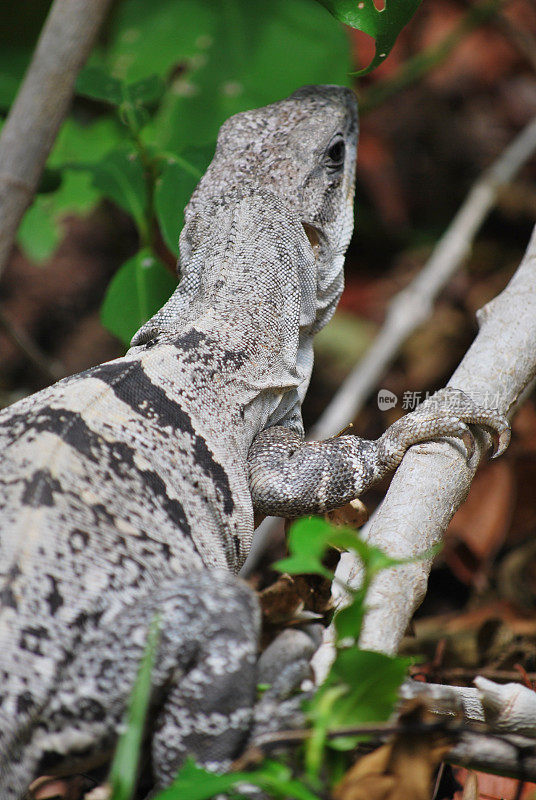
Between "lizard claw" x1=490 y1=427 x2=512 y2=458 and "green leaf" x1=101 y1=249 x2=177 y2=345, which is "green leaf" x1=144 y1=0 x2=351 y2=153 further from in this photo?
"lizard claw" x1=490 y1=427 x2=512 y2=458

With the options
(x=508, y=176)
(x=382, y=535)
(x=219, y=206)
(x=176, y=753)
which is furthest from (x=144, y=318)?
(x=508, y=176)

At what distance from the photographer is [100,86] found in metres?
4.73

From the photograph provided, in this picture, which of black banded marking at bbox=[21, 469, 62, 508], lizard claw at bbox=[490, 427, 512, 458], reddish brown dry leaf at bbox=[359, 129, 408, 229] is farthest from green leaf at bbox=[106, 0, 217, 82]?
black banded marking at bbox=[21, 469, 62, 508]

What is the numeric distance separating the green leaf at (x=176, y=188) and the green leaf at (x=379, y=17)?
1189 millimetres

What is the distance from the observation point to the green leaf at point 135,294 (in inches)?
177

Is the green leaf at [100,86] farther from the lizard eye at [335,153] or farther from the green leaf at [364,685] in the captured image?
the green leaf at [364,685]

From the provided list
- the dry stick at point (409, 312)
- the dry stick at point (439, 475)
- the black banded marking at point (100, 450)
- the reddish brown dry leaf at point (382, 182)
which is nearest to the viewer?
the dry stick at point (439, 475)

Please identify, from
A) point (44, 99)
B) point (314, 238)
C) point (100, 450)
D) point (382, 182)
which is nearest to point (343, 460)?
point (100, 450)

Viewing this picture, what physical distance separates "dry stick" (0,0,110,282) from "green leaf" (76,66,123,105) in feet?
0.76

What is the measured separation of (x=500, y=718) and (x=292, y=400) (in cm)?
205

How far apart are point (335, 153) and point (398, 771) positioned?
3.66 metres

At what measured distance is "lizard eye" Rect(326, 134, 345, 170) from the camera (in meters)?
4.71

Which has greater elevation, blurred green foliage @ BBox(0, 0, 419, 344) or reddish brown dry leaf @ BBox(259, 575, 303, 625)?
blurred green foliage @ BBox(0, 0, 419, 344)

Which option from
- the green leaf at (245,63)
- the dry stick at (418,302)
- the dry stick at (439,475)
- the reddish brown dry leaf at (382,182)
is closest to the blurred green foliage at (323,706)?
the dry stick at (439,475)
